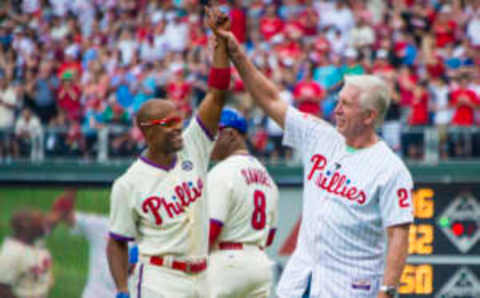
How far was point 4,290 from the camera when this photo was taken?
9.60 metres

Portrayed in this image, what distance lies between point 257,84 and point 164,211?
3.67ft

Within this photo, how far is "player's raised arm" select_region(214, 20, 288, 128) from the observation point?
5094 millimetres

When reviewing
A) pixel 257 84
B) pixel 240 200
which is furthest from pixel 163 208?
pixel 240 200

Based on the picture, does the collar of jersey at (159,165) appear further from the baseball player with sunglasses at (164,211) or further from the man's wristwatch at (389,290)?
the man's wristwatch at (389,290)

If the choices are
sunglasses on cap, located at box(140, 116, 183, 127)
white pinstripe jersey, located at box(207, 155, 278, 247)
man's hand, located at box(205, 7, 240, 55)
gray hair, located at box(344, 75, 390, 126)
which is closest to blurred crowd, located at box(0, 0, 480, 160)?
white pinstripe jersey, located at box(207, 155, 278, 247)

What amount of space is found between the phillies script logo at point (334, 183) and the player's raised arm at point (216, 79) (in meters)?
0.81

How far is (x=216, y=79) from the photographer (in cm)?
552

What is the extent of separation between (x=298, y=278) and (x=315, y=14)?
986cm

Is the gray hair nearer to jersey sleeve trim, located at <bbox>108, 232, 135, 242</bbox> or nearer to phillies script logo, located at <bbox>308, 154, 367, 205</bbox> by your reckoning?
phillies script logo, located at <bbox>308, 154, 367, 205</bbox>

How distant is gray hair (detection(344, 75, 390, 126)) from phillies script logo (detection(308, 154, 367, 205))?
38 centimetres

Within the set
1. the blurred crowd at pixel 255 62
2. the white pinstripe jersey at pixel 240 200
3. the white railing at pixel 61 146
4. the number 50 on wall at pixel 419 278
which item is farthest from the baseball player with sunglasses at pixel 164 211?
the blurred crowd at pixel 255 62

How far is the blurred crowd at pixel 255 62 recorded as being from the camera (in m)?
11.4

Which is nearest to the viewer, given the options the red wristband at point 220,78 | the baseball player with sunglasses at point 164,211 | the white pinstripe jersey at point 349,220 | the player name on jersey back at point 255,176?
the white pinstripe jersey at point 349,220

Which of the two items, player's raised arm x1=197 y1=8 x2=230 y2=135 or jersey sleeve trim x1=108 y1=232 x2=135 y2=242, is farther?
jersey sleeve trim x1=108 y1=232 x2=135 y2=242
